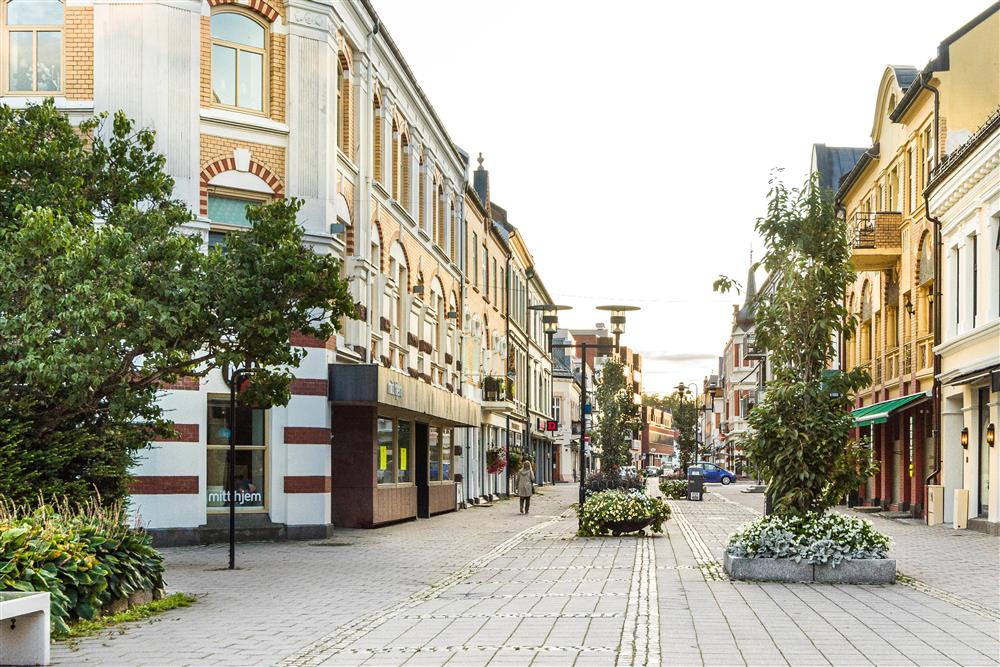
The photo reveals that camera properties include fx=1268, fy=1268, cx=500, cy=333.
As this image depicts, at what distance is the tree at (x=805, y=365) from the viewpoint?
1561 cm

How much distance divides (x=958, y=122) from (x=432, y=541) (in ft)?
51.2

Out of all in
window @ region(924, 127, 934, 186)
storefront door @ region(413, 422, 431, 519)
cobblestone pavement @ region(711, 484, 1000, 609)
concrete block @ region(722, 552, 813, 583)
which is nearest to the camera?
cobblestone pavement @ region(711, 484, 1000, 609)

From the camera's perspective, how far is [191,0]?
2180cm

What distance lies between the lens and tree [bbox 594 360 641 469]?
41500mm

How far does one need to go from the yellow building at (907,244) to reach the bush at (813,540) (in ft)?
45.7

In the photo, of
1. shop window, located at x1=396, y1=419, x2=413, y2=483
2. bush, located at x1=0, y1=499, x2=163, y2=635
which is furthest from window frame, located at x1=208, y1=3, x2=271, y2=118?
bush, located at x1=0, y1=499, x2=163, y2=635

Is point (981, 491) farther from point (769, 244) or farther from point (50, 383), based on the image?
point (50, 383)

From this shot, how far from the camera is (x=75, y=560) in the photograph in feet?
36.0

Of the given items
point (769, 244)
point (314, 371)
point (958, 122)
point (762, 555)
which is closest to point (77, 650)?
point (762, 555)

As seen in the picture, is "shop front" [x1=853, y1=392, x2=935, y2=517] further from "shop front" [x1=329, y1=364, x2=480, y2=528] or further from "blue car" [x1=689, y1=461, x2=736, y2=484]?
"blue car" [x1=689, y1=461, x2=736, y2=484]

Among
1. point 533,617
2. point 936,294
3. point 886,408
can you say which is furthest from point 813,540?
point 886,408

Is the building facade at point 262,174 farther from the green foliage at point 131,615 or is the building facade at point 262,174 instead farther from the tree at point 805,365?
the green foliage at point 131,615

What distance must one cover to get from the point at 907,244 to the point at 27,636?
1103 inches

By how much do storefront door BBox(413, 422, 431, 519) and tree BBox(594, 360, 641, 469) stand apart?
994cm
